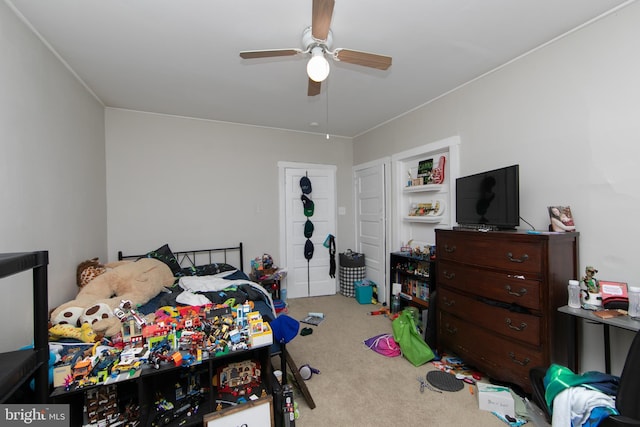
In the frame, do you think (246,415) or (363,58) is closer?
(246,415)

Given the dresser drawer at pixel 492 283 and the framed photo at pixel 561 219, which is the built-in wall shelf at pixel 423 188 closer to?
the dresser drawer at pixel 492 283

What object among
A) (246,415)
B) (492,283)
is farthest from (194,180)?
(492,283)

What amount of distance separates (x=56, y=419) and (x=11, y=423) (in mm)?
201

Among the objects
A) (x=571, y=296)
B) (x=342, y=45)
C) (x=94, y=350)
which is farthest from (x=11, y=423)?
(x=571, y=296)

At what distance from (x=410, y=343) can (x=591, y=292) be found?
4.66ft

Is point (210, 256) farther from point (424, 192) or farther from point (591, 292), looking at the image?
point (591, 292)

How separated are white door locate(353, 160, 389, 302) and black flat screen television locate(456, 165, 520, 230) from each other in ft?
4.72

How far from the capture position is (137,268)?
2.51 metres

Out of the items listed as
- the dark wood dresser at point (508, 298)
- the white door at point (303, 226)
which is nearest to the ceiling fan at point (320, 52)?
the dark wood dresser at point (508, 298)

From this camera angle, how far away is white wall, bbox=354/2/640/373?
1735 mm

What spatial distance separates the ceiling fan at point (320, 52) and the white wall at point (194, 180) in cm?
233

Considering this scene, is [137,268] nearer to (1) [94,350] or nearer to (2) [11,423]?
(1) [94,350]

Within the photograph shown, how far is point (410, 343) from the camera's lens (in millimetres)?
2562

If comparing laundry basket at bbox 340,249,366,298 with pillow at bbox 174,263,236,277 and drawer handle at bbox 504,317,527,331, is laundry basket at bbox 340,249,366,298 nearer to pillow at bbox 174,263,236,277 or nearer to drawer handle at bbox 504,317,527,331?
pillow at bbox 174,263,236,277
